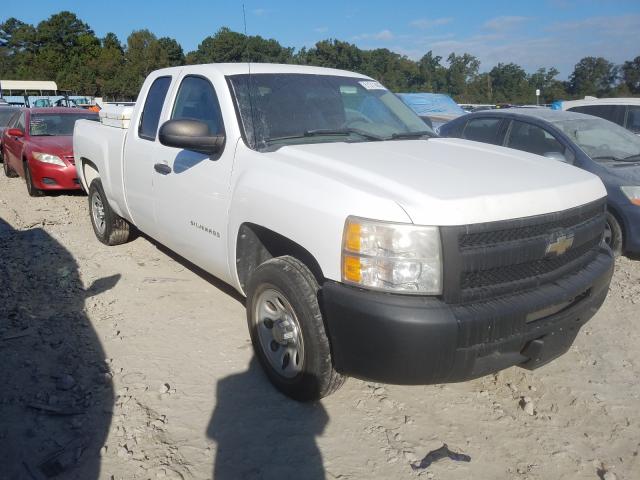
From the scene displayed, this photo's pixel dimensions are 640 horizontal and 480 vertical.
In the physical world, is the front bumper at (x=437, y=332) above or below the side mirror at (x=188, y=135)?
below

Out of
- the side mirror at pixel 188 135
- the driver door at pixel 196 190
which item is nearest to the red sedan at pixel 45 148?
the driver door at pixel 196 190

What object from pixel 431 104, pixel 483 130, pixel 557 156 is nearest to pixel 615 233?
pixel 557 156

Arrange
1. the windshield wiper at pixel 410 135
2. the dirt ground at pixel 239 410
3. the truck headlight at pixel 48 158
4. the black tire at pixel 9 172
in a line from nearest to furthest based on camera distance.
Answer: the dirt ground at pixel 239 410
the windshield wiper at pixel 410 135
the truck headlight at pixel 48 158
the black tire at pixel 9 172

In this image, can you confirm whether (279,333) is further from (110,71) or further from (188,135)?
(110,71)

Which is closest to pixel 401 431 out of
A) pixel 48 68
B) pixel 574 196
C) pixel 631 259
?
pixel 574 196

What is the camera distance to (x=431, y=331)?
→ 96.0 inches

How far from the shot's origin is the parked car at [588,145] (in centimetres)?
586

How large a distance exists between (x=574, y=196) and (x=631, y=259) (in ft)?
12.7

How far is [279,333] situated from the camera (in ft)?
10.4

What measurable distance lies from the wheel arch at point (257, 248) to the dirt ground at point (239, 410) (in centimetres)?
65

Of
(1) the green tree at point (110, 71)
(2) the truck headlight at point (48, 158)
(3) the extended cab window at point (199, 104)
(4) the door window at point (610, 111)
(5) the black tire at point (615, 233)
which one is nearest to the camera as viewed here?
(3) the extended cab window at point (199, 104)

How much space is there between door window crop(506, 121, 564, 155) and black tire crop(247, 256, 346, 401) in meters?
4.65

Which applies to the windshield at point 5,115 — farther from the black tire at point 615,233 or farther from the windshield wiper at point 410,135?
the black tire at point 615,233

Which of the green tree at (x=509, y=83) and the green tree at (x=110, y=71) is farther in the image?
the green tree at (x=110, y=71)
